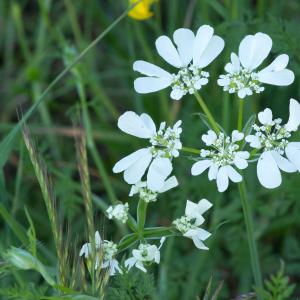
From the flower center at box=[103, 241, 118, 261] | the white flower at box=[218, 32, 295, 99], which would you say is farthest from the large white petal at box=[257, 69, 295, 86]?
the flower center at box=[103, 241, 118, 261]

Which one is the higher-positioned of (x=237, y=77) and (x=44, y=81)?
(x=44, y=81)

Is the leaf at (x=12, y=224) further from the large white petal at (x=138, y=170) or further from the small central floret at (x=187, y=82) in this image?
the small central floret at (x=187, y=82)

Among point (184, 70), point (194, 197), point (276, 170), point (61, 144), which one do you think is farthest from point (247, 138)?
point (61, 144)

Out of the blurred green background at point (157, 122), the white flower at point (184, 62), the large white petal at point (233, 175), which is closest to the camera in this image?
the large white petal at point (233, 175)

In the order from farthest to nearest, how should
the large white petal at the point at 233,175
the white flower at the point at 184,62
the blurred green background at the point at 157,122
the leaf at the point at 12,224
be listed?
the blurred green background at the point at 157,122 → the leaf at the point at 12,224 → the white flower at the point at 184,62 → the large white petal at the point at 233,175

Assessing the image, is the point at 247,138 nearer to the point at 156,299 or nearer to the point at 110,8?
the point at 156,299

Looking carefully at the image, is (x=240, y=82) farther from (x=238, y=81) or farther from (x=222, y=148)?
(x=222, y=148)

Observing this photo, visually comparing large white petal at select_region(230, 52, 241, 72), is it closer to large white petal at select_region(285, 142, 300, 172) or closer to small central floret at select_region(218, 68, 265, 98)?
small central floret at select_region(218, 68, 265, 98)

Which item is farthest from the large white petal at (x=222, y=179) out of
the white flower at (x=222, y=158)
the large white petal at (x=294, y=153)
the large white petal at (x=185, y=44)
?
the large white petal at (x=185, y=44)
